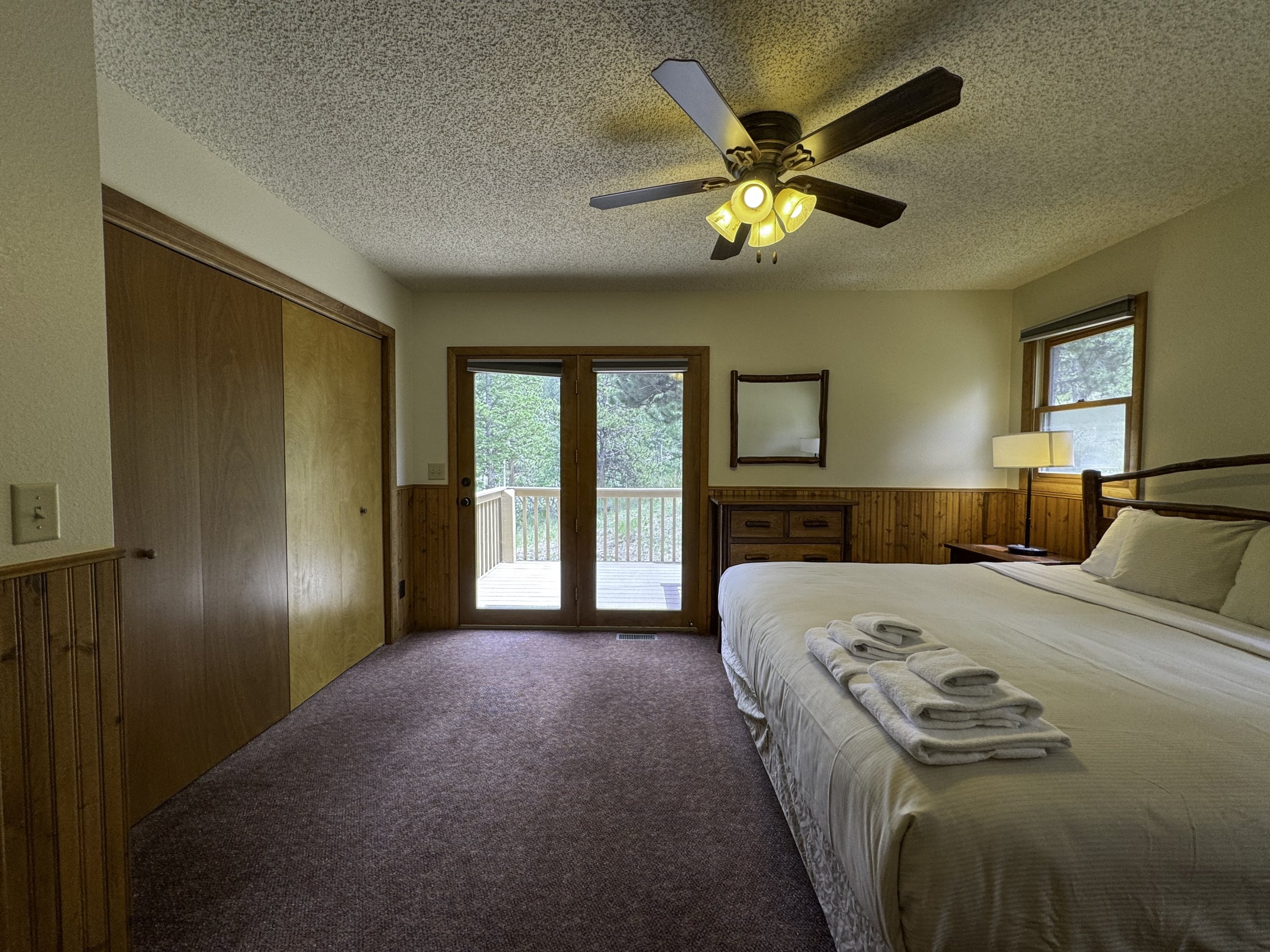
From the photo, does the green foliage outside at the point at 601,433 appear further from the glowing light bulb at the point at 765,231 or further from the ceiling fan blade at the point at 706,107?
the ceiling fan blade at the point at 706,107

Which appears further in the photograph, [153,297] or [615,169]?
[615,169]

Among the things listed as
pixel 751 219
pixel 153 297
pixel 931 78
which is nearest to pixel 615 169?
pixel 751 219

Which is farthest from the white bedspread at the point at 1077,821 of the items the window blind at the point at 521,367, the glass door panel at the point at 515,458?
the window blind at the point at 521,367

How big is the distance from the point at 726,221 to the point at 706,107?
20.8 inches

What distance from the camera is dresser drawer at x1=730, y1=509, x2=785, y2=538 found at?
342 centimetres

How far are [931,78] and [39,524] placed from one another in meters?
2.21

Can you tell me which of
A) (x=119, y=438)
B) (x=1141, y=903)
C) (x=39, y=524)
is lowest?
(x=1141, y=903)

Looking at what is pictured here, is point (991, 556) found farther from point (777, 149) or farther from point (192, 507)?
point (192, 507)

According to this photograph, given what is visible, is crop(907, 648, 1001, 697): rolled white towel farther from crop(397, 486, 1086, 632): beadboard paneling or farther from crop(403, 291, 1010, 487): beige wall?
crop(403, 291, 1010, 487): beige wall

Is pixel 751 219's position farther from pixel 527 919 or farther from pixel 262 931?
pixel 262 931

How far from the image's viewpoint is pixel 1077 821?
0.87 m

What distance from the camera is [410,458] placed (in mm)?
3799

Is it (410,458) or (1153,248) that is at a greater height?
(1153,248)

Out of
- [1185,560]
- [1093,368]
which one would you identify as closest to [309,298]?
[1185,560]
